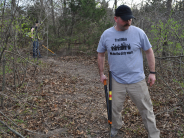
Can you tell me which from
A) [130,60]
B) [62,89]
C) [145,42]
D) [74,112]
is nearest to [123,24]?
[145,42]

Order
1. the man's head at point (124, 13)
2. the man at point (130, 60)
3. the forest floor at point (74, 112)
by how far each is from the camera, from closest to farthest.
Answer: the man's head at point (124, 13) < the man at point (130, 60) < the forest floor at point (74, 112)

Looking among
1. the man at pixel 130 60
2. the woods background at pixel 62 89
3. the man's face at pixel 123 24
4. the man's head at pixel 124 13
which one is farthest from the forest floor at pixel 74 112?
the man's head at pixel 124 13

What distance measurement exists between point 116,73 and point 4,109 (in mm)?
3366

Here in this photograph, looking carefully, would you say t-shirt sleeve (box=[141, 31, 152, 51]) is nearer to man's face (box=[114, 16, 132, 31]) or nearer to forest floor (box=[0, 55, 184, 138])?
man's face (box=[114, 16, 132, 31])

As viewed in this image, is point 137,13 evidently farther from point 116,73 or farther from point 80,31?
point 116,73

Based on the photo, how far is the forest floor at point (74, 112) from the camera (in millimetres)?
3486

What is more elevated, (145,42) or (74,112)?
(145,42)

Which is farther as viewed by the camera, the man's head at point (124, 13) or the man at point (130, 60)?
the man at point (130, 60)

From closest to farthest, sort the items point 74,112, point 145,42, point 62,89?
point 145,42, point 74,112, point 62,89

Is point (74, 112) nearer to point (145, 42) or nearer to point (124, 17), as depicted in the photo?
point (145, 42)

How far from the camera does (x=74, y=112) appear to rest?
169 inches

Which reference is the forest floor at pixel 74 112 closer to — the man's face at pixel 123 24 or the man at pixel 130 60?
the man at pixel 130 60

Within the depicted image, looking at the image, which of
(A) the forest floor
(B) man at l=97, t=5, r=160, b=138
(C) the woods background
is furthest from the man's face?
(A) the forest floor

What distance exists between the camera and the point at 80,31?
437 inches
